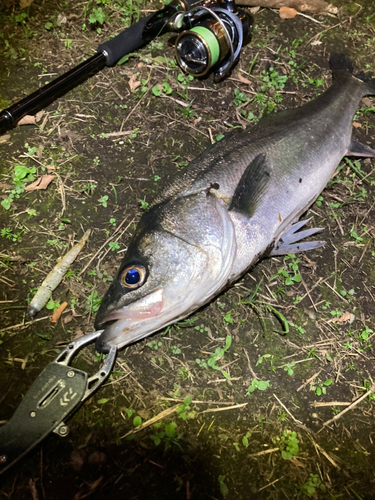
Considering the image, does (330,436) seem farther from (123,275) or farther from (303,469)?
(123,275)

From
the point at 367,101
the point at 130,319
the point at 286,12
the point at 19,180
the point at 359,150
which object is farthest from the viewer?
the point at 286,12

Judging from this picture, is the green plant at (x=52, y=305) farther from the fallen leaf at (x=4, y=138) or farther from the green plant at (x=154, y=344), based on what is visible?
the fallen leaf at (x=4, y=138)

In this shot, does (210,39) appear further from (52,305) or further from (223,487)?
(223,487)

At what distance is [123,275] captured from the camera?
2445 mm

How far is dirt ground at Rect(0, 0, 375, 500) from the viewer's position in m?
2.58

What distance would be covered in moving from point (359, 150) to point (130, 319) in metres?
2.90

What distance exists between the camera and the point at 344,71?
12.7ft

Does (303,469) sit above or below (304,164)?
below

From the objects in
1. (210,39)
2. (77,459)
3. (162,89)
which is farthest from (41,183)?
(77,459)

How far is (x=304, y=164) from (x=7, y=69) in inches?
131

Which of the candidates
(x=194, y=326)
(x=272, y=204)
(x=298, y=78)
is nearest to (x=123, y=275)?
(x=194, y=326)

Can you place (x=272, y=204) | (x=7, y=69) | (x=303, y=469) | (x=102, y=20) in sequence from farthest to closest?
(x=102, y=20) → (x=7, y=69) → (x=272, y=204) → (x=303, y=469)

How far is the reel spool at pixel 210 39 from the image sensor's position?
3.43 meters

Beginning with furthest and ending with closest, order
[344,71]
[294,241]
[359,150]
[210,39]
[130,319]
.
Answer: [344,71]
[359,150]
[210,39]
[294,241]
[130,319]
